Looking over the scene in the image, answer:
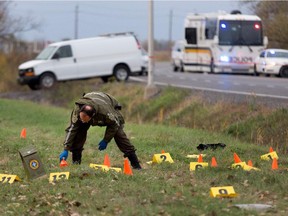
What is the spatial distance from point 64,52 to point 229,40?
8.55 meters

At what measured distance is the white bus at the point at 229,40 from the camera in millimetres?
35125

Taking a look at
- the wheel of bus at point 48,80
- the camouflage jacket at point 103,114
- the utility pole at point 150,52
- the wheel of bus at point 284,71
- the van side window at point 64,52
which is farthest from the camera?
the wheel of bus at point 284,71

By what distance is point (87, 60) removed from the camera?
32.5m

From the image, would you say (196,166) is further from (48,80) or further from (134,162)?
(48,80)

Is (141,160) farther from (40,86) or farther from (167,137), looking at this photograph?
(40,86)

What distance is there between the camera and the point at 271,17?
4569 centimetres

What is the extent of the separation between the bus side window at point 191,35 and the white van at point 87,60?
5125 millimetres

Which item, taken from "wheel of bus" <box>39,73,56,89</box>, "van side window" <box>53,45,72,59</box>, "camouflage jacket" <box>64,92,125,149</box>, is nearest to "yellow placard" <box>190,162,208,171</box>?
"camouflage jacket" <box>64,92,125,149</box>

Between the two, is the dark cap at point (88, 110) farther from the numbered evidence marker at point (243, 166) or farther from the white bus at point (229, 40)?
the white bus at point (229, 40)

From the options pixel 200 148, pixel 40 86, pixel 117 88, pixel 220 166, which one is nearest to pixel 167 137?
pixel 200 148

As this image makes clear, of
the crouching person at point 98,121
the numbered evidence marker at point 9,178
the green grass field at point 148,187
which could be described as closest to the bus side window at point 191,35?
the green grass field at point 148,187

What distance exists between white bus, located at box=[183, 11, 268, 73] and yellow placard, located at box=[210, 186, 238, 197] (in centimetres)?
2680

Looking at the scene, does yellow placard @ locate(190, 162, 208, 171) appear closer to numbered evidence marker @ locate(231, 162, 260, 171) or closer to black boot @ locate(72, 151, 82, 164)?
numbered evidence marker @ locate(231, 162, 260, 171)

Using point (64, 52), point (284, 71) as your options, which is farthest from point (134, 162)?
point (284, 71)
